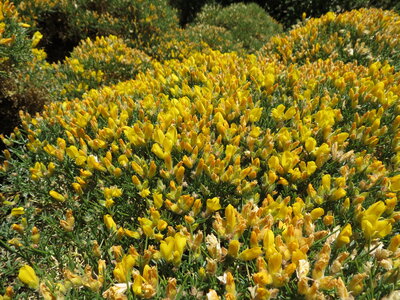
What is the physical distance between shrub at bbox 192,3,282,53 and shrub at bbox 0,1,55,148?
3638 millimetres

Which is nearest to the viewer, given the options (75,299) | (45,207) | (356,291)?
(356,291)

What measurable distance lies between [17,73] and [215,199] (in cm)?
296

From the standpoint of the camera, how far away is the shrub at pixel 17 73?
2.83 m

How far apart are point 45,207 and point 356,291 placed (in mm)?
1696

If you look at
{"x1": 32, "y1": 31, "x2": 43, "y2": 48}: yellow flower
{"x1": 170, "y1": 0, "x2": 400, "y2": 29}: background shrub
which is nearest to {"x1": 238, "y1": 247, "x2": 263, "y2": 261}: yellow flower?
{"x1": 32, "y1": 31, "x2": 43, "y2": 48}: yellow flower

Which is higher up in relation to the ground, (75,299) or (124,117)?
(124,117)

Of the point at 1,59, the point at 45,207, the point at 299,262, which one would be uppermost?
→ the point at 299,262

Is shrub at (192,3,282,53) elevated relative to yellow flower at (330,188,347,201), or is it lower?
elevated

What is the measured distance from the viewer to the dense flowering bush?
112cm

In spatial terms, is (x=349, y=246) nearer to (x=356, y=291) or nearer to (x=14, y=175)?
(x=356, y=291)

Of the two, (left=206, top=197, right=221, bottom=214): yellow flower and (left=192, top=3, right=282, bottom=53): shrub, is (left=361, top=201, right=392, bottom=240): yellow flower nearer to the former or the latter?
(left=206, top=197, right=221, bottom=214): yellow flower

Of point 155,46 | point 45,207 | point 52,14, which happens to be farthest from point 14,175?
point 52,14

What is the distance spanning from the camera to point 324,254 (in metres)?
1.08

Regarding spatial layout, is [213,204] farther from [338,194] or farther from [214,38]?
[214,38]
